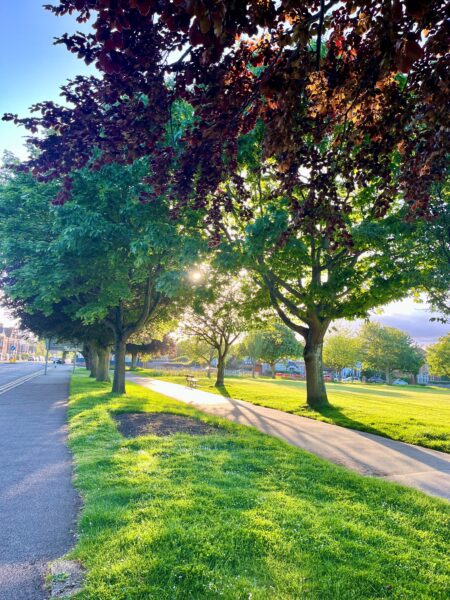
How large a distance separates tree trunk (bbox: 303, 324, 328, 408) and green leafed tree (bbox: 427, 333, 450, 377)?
2096 inches

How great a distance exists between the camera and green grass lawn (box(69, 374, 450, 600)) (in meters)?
3.09

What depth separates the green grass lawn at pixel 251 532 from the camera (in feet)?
10.1

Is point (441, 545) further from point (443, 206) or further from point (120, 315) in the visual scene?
point (120, 315)

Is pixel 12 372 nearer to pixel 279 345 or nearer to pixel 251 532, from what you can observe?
pixel 279 345

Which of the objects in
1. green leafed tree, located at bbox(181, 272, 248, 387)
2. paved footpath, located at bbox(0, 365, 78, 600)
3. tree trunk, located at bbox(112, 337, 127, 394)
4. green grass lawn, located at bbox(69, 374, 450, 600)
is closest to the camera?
green grass lawn, located at bbox(69, 374, 450, 600)

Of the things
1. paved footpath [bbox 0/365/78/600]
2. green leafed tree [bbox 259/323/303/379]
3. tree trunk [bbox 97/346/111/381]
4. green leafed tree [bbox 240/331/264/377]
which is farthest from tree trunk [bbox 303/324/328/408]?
green leafed tree [bbox 259/323/303/379]

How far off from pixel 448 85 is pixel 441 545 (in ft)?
13.7

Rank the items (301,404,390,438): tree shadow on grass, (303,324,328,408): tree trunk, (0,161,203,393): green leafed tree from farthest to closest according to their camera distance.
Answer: (303,324,328,408): tree trunk
(0,161,203,393): green leafed tree
(301,404,390,438): tree shadow on grass

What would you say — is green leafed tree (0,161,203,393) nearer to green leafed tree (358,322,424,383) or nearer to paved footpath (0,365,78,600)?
paved footpath (0,365,78,600)

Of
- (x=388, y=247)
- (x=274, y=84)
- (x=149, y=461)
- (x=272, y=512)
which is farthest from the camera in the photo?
(x=388, y=247)

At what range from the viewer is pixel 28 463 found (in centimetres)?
684

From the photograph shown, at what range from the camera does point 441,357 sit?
62.3 meters

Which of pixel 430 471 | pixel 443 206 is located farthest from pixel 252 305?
pixel 430 471

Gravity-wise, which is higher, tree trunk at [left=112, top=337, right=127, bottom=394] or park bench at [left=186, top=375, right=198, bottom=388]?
tree trunk at [left=112, top=337, right=127, bottom=394]
